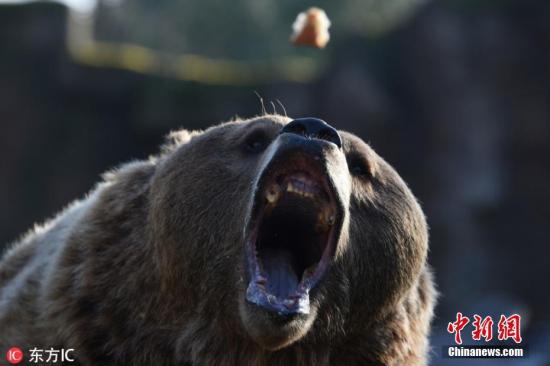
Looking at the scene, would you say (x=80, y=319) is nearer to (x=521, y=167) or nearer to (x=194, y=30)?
(x=521, y=167)

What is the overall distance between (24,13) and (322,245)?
1359cm

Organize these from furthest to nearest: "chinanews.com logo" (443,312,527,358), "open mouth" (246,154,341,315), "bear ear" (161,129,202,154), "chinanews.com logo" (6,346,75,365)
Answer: "chinanews.com logo" (443,312,527,358)
"bear ear" (161,129,202,154)
"chinanews.com logo" (6,346,75,365)
"open mouth" (246,154,341,315)

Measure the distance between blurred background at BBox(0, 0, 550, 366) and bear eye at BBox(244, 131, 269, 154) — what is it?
1081cm

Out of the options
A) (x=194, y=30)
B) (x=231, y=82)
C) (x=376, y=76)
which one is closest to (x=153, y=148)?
(x=231, y=82)

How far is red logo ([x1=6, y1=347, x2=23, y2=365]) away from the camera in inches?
174

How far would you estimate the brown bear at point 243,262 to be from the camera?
3898 millimetres

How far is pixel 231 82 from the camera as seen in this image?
700 inches

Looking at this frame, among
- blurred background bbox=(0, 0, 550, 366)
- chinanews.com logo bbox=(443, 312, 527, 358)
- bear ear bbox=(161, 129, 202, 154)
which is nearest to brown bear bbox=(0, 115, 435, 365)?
bear ear bbox=(161, 129, 202, 154)

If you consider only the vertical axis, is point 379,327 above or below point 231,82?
below

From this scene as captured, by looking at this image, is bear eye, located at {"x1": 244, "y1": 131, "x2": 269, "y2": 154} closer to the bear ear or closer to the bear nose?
the bear nose

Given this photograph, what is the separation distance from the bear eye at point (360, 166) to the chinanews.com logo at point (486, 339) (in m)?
2.06

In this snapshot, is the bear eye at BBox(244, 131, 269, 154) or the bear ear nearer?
the bear eye at BBox(244, 131, 269, 154)

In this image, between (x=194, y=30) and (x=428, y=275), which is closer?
(x=428, y=275)

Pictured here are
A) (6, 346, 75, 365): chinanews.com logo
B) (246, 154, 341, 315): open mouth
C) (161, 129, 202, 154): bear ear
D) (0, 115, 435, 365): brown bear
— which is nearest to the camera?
(246, 154, 341, 315): open mouth
